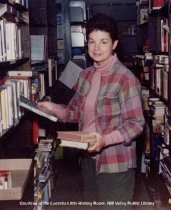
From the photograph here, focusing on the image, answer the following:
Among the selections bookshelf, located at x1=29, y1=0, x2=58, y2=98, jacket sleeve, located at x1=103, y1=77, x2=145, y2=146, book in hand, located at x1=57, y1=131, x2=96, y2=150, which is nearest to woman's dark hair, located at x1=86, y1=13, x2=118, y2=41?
jacket sleeve, located at x1=103, y1=77, x2=145, y2=146

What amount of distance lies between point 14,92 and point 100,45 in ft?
2.14

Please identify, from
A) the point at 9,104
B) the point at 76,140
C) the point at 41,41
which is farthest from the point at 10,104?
the point at 41,41

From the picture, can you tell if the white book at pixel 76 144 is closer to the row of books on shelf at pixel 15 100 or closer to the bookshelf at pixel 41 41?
the row of books on shelf at pixel 15 100

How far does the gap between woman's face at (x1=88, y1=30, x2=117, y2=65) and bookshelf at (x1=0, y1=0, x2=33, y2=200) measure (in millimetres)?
494

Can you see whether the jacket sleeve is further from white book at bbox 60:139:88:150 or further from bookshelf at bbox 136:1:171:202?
bookshelf at bbox 136:1:171:202

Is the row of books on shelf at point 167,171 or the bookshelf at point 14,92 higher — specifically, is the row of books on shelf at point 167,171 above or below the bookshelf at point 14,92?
below

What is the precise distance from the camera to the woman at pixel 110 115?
75.5 inches

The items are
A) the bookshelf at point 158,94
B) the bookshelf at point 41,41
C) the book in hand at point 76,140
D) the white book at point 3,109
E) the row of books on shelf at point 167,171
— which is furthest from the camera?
the bookshelf at point 41,41

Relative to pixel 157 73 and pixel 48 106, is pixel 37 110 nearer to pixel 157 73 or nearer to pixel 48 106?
pixel 48 106

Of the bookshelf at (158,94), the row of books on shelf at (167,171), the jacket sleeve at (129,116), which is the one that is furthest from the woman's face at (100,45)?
the row of books on shelf at (167,171)

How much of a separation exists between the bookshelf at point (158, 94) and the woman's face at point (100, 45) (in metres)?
0.93

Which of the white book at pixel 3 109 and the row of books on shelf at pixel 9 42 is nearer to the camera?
the white book at pixel 3 109

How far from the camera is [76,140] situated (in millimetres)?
1785

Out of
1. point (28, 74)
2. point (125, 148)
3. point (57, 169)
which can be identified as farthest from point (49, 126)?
point (125, 148)
